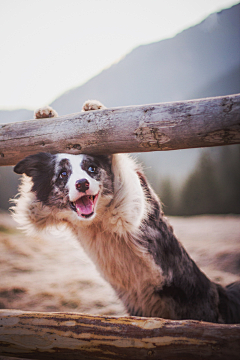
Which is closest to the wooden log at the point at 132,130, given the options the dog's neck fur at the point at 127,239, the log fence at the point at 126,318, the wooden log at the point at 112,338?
the log fence at the point at 126,318

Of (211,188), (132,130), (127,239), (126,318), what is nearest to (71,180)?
(132,130)

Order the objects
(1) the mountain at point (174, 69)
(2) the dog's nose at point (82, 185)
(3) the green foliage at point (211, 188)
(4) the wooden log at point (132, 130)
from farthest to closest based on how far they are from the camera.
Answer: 1. (3) the green foliage at point (211, 188)
2. (1) the mountain at point (174, 69)
3. (2) the dog's nose at point (82, 185)
4. (4) the wooden log at point (132, 130)

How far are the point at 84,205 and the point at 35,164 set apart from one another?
359 mm

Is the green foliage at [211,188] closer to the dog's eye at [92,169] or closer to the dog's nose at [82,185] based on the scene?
the dog's eye at [92,169]

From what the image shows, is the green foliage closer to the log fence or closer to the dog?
the dog

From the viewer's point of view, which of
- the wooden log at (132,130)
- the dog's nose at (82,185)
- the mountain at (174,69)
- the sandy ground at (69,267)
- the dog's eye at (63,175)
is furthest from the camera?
the mountain at (174,69)

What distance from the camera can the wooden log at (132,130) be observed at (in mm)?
996

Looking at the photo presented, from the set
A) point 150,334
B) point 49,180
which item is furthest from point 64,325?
point 49,180

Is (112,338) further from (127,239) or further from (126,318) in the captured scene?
(127,239)

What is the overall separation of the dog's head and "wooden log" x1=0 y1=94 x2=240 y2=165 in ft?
0.22

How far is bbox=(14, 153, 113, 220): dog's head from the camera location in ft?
3.80

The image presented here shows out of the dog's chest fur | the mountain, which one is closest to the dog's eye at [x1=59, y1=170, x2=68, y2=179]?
the dog's chest fur

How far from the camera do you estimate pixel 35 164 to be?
1.23 m

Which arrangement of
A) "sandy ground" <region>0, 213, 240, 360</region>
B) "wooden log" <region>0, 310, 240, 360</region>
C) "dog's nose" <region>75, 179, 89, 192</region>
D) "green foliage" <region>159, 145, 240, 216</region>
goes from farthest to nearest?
"green foliage" <region>159, 145, 240, 216</region> < "sandy ground" <region>0, 213, 240, 360</region> < "dog's nose" <region>75, 179, 89, 192</region> < "wooden log" <region>0, 310, 240, 360</region>
